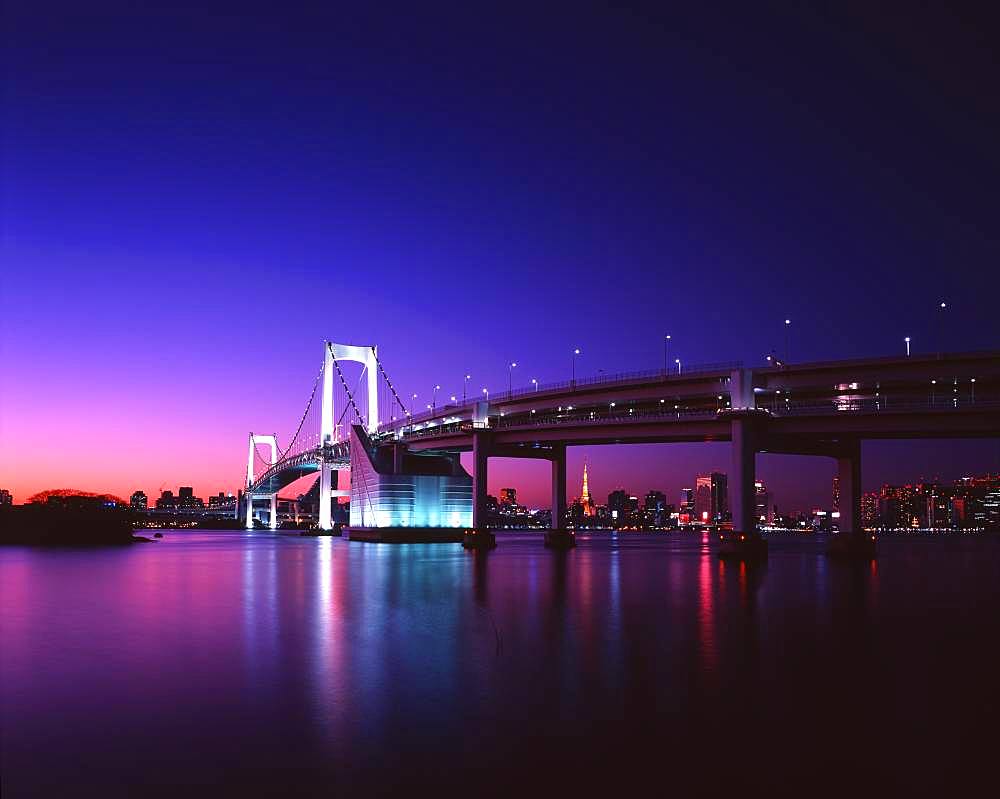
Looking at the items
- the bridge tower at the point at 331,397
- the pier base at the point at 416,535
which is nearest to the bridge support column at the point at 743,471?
the pier base at the point at 416,535

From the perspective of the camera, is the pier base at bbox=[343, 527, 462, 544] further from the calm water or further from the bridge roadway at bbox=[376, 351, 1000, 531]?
the calm water

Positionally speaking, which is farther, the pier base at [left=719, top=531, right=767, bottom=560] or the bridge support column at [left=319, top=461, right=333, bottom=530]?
the bridge support column at [left=319, top=461, right=333, bottom=530]

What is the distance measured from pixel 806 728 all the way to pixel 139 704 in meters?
10.3

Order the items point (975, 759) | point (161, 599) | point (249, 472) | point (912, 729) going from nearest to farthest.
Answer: point (975, 759) < point (912, 729) < point (161, 599) < point (249, 472)

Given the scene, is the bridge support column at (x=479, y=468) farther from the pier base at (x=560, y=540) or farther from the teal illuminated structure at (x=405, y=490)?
the pier base at (x=560, y=540)

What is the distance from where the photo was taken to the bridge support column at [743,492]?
184ft

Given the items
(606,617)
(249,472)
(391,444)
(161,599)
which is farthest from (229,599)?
(249,472)

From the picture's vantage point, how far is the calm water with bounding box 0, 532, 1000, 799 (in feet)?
31.9

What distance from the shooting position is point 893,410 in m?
53.0

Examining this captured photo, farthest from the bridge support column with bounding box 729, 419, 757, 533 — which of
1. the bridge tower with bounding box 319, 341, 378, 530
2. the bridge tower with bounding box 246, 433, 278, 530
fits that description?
the bridge tower with bounding box 246, 433, 278, 530

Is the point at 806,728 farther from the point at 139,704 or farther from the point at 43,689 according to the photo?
the point at 43,689

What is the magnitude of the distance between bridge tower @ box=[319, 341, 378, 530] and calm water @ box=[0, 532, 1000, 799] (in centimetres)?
7707

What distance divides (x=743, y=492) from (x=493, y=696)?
150 feet

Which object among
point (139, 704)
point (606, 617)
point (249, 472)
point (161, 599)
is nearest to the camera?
point (139, 704)
